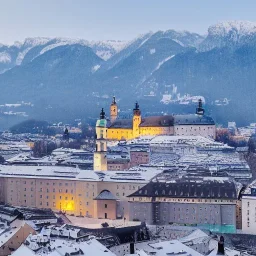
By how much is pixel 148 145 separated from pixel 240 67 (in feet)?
319

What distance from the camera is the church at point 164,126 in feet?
263

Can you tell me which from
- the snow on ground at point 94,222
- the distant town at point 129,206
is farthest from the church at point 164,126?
the snow on ground at point 94,222

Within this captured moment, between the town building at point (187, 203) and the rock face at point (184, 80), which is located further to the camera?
the rock face at point (184, 80)

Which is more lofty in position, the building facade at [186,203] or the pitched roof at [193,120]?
the pitched roof at [193,120]

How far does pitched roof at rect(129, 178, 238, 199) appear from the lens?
143 feet

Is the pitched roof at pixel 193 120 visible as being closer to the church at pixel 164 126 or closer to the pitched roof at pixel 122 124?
the church at pixel 164 126

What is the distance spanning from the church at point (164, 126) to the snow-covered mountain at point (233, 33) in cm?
8360

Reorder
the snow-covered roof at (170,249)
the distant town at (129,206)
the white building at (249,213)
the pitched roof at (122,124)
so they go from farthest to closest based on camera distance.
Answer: the pitched roof at (122,124) → the white building at (249,213) → the distant town at (129,206) → the snow-covered roof at (170,249)

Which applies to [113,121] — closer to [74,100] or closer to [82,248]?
[82,248]

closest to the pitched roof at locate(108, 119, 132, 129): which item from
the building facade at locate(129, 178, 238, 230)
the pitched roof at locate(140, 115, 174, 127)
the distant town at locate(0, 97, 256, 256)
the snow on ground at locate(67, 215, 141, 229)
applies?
the pitched roof at locate(140, 115, 174, 127)

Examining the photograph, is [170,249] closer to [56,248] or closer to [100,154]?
[56,248]

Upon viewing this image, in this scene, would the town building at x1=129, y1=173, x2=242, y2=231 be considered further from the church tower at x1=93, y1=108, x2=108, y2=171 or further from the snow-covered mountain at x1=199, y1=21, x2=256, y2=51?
the snow-covered mountain at x1=199, y1=21, x2=256, y2=51

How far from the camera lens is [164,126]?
3211 inches

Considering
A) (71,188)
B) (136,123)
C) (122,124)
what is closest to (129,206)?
(71,188)
